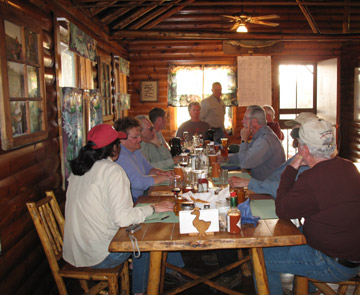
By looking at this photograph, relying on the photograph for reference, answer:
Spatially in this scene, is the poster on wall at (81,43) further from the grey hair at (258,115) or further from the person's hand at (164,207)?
the person's hand at (164,207)

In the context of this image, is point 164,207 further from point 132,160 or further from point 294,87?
point 294,87

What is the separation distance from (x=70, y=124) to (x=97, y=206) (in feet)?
6.70

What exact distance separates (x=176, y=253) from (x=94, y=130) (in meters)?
1.53

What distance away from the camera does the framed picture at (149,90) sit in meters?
9.33

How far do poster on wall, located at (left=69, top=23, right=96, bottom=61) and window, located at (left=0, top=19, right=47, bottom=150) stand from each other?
1283mm

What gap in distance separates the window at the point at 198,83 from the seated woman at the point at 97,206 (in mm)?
6761

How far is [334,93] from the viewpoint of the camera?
361 inches

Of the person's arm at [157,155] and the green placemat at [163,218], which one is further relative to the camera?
the person's arm at [157,155]

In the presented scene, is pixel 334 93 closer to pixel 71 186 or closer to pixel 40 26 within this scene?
pixel 40 26

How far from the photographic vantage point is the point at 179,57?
9203 mm

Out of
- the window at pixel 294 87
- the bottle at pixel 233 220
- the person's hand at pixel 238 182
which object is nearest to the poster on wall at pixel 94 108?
the person's hand at pixel 238 182

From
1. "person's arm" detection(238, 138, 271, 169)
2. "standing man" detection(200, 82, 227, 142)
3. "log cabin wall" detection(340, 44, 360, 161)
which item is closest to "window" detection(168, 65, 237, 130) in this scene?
"standing man" detection(200, 82, 227, 142)

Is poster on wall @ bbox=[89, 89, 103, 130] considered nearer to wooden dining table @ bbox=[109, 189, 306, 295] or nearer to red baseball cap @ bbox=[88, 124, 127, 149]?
red baseball cap @ bbox=[88, 124, 127, 149]

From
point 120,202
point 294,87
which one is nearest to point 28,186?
point 120,202
